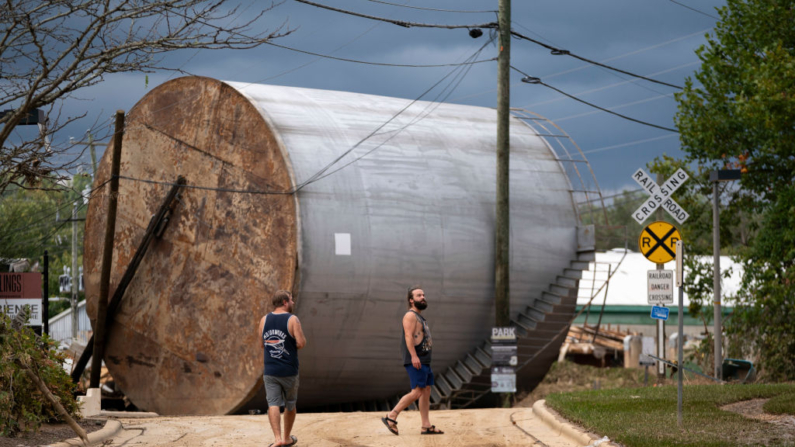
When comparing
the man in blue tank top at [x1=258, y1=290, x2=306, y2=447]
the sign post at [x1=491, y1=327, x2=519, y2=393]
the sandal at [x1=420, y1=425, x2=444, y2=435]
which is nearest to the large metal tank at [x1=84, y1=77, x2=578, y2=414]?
the sign post at [x1=491, y1=327, x2=519, y2=393]

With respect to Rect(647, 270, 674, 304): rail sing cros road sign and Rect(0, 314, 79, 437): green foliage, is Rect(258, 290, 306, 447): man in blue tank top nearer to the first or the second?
Rect(0, 314, 79, 437): green foliage

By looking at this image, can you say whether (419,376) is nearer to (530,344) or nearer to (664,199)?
(664,199)

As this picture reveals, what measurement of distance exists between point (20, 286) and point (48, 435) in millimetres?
3544

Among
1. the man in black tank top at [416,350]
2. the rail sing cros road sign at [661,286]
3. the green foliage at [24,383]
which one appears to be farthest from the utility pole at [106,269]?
the rail sing cros road sign at [661,286]

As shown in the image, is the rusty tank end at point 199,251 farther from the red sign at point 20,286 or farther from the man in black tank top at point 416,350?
the man in black tank top at point 416,350

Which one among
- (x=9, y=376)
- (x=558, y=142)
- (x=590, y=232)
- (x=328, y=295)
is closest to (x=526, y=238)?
(x=590, y=232)

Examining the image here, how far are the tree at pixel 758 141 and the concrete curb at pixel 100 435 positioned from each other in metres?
13.7

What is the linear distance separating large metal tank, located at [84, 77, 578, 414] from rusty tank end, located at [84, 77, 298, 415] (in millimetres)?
38

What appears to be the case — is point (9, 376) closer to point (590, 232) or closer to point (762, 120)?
point (590, 232)

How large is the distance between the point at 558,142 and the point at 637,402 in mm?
9942

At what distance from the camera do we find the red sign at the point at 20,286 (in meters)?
13.6

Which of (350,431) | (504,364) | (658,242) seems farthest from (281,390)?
(504,364)

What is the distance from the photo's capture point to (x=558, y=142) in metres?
22.1

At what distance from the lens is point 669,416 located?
38.8 ft
